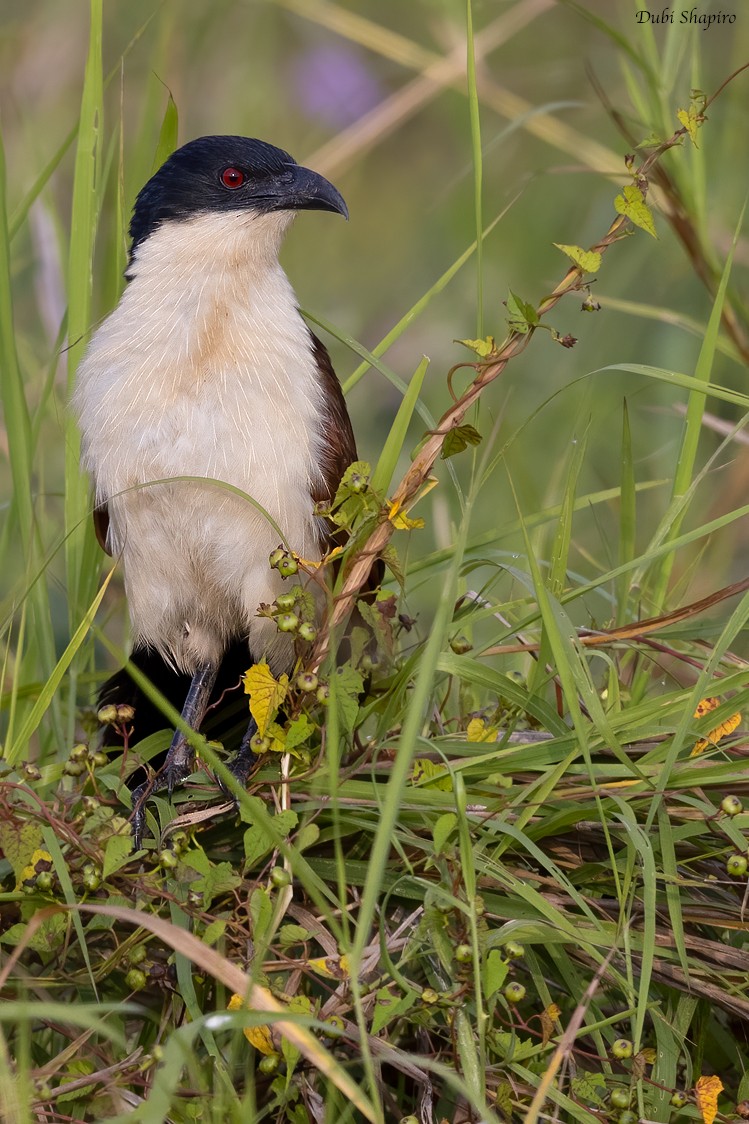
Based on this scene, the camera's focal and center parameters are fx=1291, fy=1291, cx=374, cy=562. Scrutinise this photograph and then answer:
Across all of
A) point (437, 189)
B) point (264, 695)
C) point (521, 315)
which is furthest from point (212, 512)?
point (437, 189)

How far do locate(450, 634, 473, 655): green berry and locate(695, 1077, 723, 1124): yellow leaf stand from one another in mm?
626

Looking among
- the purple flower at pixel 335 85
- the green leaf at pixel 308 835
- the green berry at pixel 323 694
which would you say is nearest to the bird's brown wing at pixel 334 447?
the green berry at pixel 323 694

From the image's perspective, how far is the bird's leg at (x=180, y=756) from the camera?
66.6 inches

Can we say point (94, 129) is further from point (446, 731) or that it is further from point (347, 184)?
point (347, 184)

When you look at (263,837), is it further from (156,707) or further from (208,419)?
(156,707)

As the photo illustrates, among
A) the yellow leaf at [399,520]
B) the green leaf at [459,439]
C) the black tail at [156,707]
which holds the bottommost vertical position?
→ the black tail at [156,707]

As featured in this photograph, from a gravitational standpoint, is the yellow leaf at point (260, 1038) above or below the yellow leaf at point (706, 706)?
below

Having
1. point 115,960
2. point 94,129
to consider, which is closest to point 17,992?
point 115,960

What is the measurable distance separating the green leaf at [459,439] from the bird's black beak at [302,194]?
31.6 inches

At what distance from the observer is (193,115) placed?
4.89 metres

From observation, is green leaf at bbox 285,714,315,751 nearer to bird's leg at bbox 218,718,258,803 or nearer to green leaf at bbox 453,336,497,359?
bird's leg at bbox 218,718,258,803

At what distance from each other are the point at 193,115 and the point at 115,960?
400cm

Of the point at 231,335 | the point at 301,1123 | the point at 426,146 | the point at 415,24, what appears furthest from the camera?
the point at 426,146

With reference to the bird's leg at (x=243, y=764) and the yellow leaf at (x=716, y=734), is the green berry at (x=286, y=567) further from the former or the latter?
the yellow leaf at (x=716, y=734)
